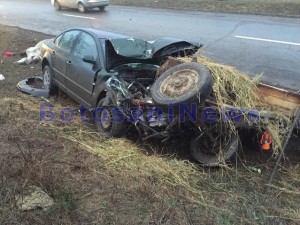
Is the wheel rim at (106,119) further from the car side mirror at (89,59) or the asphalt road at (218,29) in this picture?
the asphalt road at (218,29)

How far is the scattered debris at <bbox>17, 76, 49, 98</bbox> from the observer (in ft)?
30.4

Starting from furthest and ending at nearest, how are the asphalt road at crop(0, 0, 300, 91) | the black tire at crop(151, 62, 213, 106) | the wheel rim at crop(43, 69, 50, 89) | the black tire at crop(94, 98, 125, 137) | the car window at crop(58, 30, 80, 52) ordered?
1. the asphalt road at crop(0, 0, 300, 91)
2. the wheel rim at crop(43, 69, 50, 89)
3. the car window at crop(58, 30, 80, 52)
4. the black tire at crop(94, 98, 125, 137)
5. the black tire at crop(151, 62, 213, 106)

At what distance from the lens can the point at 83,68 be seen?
7.67m

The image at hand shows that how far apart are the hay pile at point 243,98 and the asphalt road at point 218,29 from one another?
3.16m

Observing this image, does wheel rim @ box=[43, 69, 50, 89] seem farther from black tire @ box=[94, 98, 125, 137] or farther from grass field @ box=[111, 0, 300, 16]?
grass field @ box=[111, 0, 300, 16]

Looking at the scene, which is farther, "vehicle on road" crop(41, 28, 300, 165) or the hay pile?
"vehicle on road" crop(41, 28, 300, 165)

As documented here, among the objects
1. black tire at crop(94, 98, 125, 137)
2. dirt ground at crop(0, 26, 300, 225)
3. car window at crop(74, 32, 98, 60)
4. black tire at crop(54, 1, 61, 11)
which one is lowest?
dirt ground at crop(0, 26, 300, 225)

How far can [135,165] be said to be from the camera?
5812 mm

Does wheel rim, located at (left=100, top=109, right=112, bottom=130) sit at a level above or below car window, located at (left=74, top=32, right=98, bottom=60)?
below

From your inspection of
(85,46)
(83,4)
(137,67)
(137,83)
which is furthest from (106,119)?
(83,4)

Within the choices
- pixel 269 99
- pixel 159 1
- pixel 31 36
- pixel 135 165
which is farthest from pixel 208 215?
pixel 159 1

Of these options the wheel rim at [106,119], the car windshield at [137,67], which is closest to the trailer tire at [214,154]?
the wheel rim at [106,119]

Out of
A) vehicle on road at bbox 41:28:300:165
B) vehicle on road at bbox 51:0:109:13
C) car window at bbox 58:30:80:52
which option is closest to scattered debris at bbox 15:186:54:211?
vehicle on road at bbox 41:28:300:165

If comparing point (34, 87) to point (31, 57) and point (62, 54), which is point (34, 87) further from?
point (31, 57)
